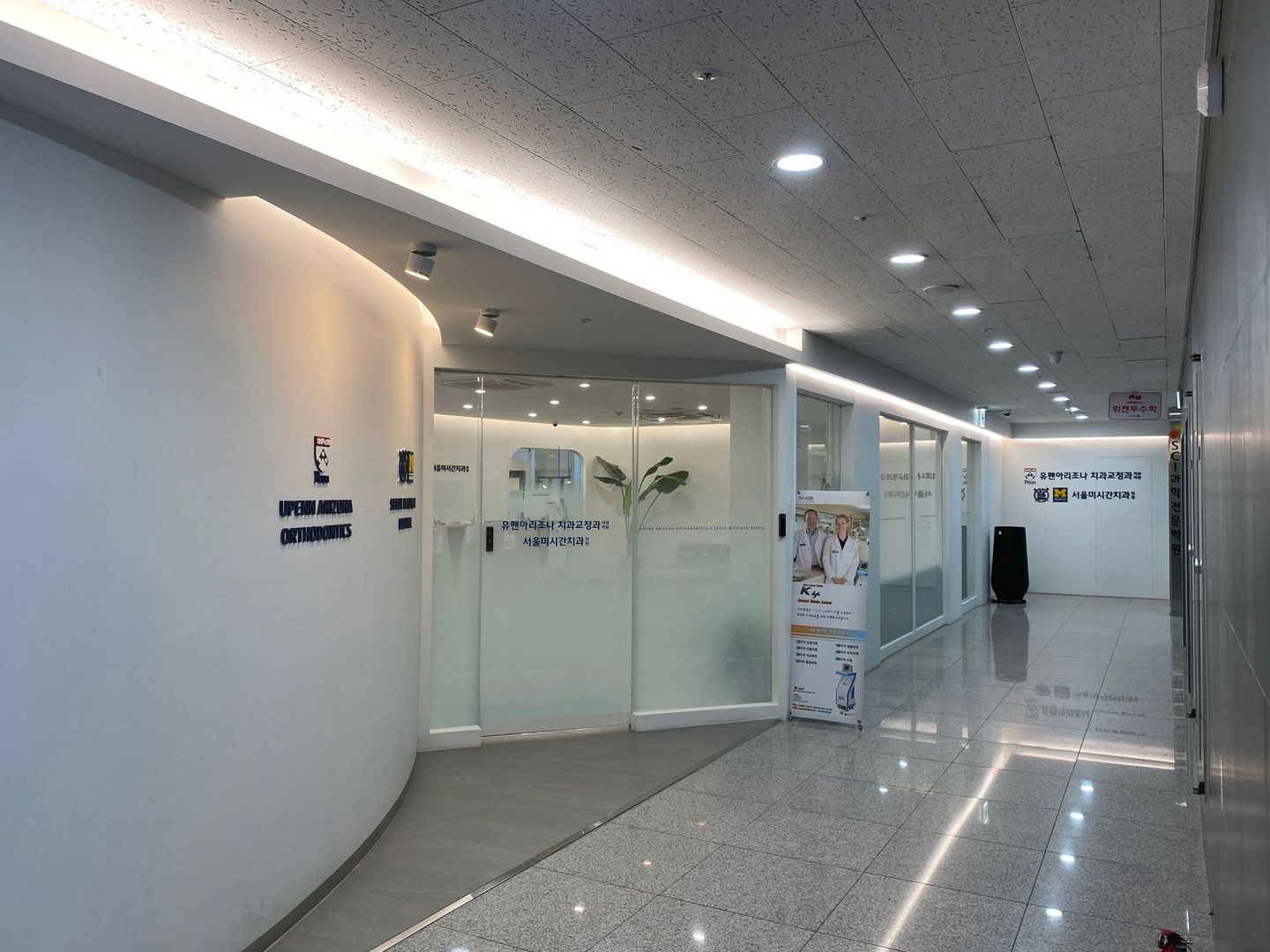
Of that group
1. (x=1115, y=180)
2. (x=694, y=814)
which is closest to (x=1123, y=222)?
(x=1115, y=180)

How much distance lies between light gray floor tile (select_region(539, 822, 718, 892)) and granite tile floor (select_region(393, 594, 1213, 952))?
0.5 inches

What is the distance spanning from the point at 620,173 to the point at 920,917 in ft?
11.9

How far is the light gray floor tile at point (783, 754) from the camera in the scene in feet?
21.6

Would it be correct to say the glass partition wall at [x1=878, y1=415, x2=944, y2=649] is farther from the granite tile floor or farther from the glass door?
the glass door

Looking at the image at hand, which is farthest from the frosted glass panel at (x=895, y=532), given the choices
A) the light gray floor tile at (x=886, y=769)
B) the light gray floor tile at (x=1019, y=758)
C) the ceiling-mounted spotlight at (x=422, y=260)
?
the ceiling-mounted spotlight at (x=422, y=260)

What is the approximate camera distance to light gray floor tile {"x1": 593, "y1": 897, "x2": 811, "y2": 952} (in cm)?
386

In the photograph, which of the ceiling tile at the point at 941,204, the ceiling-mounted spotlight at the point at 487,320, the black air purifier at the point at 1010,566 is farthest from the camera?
the black air purifier at the point at 1010,566

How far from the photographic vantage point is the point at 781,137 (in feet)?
13.0

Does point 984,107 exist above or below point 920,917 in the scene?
above

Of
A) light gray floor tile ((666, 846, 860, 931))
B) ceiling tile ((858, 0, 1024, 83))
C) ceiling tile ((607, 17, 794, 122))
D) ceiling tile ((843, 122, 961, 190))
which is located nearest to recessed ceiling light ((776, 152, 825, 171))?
ceiling tile ((843, 122, 961, 190))

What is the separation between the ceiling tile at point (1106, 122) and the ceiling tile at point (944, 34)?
0.53 metres

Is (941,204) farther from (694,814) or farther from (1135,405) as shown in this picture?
(1135,405)

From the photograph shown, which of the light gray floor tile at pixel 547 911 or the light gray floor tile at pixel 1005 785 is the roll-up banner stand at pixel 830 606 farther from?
the light gray floor tile at pixel 547 911

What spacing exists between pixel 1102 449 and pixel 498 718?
14751 millimetres
